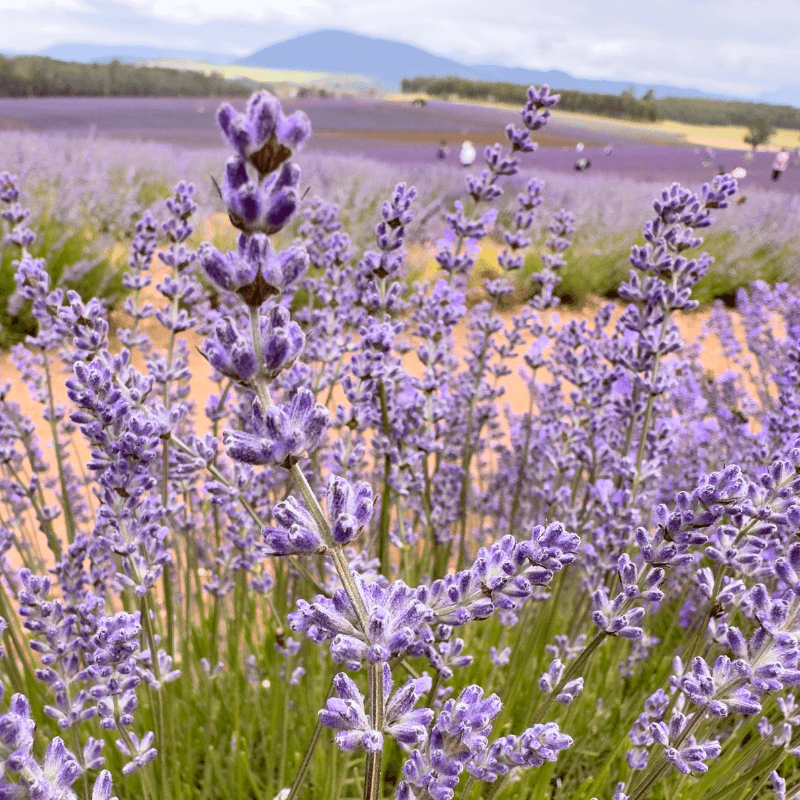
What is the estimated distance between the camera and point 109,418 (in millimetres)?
1028

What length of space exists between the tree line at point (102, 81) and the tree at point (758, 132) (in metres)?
22.4

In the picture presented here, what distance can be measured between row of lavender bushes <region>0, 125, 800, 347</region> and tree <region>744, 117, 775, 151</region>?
1490cm

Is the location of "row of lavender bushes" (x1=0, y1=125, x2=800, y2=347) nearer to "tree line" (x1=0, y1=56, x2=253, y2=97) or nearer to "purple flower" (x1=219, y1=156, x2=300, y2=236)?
"purple flower" (x1=219, y1=156, x2=300, y2=236)

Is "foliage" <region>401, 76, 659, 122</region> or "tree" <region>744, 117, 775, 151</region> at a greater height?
"foliage" <region>401, 76, 659, 122</region>

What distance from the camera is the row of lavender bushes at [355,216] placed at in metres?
5.92

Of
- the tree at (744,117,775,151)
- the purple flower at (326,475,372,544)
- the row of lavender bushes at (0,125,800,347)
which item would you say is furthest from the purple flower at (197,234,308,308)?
the tree at (744,117,775,151)

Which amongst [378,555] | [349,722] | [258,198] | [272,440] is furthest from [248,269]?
[378,555]

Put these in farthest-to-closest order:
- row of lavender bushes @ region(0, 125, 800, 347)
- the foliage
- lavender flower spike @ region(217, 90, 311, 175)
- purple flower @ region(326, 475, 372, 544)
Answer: the foliage < row of lavender bushes @ region(0, 125, 800, 347) < purple flower @ region(326, 475, 372, 544) < lavender flower spike @ region(217, 90, 311, 175)

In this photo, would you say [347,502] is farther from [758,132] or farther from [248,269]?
[758,132]

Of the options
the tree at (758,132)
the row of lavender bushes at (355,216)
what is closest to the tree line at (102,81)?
the row of lavender bushes at (355,216)

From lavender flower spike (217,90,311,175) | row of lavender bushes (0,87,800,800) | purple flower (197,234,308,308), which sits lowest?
row of lavender bushes (0,87,800,800)

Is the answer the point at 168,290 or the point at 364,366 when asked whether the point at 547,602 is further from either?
the point at 168,290

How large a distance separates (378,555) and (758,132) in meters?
31.8

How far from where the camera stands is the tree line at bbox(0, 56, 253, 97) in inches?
1038
